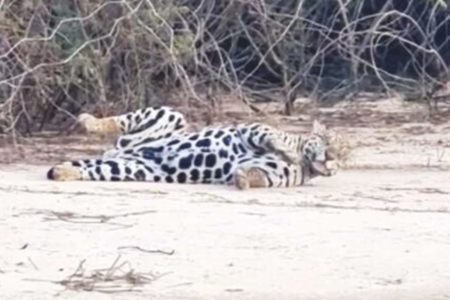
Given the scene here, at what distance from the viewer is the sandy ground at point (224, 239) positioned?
615cm

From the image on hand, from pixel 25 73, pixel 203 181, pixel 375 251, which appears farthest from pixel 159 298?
pixel 25 73

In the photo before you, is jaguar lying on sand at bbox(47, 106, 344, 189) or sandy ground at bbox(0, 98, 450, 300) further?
jaguar lying on sand at bbox(47, 106, 344, 189)

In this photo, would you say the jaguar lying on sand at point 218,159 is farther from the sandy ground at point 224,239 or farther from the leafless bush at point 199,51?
the leafless bush at point 199,51

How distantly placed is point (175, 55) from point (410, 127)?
2.25 meters

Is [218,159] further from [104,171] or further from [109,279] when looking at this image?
[109,279]

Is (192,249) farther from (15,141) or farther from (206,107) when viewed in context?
(206,107)

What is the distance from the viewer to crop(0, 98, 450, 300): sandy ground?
6.15m

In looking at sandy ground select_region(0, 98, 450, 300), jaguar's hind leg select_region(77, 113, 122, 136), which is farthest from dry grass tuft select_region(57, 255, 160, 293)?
jaguar's hind leg select_region(77, 113, 122, 136)

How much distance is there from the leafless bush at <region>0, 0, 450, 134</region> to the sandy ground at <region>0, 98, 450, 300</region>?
1269 millimetres

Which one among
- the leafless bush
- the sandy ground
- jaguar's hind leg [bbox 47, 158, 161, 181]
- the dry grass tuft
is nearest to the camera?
the dry grass tuft

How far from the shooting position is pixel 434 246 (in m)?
7.02

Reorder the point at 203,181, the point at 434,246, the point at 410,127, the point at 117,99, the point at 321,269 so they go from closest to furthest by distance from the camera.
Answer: the point at 321,269 → the point at 434,246 → the point at 203,181 → the point at 117,99 → the point at 410,127

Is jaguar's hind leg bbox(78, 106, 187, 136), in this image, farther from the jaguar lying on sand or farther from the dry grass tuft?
the dry grass tuft

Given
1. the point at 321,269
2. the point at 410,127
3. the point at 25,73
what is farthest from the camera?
the point at 410,127
